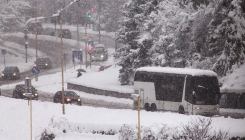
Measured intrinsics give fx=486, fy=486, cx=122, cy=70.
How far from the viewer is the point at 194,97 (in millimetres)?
32688

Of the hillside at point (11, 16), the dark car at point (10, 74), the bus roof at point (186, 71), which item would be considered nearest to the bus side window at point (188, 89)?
the bus roof at point (186, 71)

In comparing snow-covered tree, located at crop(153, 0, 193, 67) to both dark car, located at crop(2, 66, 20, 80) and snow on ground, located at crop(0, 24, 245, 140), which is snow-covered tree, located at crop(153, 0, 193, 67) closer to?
snow on ground, located at crop(0, 24, 245, 140)

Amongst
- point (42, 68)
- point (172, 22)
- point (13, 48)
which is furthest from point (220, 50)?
point (13, 48)

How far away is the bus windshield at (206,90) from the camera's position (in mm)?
32594

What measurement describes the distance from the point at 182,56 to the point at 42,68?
113 feet

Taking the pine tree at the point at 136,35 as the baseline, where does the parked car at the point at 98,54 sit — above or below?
below

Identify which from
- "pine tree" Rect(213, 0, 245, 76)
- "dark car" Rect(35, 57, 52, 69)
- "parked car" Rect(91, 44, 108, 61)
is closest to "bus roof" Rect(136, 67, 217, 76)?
"pine tree" Rect(213, 0, 245, 76)

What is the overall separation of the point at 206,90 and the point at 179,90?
250 centimetres

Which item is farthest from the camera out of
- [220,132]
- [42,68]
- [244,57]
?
[42,68]

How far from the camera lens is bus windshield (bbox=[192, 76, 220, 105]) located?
3259 centimetres

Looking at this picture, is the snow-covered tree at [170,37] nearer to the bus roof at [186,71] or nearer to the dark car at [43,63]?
the bus roof at [186,71]

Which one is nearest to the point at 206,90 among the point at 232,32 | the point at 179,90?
the point at 179,90

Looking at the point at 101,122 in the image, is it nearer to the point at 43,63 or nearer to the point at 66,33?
the point at 43,63

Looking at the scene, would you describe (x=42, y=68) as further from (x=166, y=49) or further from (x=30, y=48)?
(x=166, y=49)
